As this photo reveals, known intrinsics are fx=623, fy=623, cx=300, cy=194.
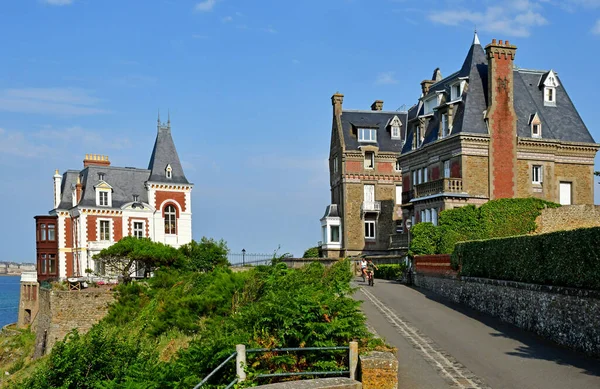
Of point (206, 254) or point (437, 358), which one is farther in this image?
point (206, 254)

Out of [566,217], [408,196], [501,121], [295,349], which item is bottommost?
[295,349]

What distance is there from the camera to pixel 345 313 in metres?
12.2

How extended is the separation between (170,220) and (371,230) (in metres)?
18.0

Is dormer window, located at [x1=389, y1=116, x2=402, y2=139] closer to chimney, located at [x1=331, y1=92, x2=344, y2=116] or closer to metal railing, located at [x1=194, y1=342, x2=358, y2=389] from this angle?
chimney, located at [x1=331, y1=92, x2=344, y2=116]

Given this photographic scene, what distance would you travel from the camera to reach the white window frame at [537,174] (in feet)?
132

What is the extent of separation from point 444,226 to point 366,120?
74.4 ft

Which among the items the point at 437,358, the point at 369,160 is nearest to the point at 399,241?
the point at 369,160

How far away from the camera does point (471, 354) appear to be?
589 inches

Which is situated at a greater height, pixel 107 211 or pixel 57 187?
pixel 57 187

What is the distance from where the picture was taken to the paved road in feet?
40.1

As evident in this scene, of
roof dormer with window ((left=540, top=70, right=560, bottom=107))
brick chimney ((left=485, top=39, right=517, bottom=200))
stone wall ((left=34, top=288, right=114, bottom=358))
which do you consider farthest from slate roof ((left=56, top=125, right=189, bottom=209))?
roof dormer with window ((left=540, top=70, right=560, bottom=107))

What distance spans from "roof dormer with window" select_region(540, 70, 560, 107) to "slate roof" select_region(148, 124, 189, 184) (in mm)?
30790

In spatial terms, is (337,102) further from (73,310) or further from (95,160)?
(73,310)

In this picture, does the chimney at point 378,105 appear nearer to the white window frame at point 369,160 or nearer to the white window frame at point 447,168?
the white window frame at point 369,160
